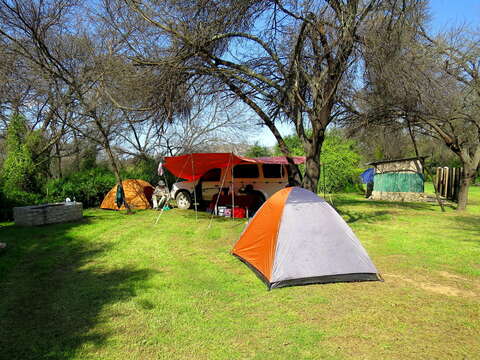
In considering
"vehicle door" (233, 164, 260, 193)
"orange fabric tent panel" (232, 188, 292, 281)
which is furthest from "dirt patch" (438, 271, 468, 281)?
"vehicle door" (233, 164, 260, 193)

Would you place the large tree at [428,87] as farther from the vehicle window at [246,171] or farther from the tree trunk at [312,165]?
the vehicle window at [246,171]

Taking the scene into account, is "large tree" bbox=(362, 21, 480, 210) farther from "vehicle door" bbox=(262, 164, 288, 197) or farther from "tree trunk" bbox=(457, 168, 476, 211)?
"vehicle door" bbox=(262, 164, 288, 197)

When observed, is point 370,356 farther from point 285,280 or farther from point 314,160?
point 314,160

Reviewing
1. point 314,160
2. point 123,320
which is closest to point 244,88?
point 314,160

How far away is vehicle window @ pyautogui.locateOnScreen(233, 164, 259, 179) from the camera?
11.6 meters

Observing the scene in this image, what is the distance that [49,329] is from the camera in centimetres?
361

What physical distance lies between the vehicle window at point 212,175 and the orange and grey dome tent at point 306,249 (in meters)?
6.48

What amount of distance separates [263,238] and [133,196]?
30.4 ft

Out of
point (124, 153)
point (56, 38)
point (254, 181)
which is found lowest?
point (254, 181)

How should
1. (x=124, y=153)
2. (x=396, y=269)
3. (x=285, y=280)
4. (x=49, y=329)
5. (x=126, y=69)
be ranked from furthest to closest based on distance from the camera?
(x=124, y=153) → (x=126, y=69) → (x=396, y=269) → (x=285, y=280) → (x=49, y=329)

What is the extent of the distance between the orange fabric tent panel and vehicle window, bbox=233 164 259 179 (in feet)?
17.2

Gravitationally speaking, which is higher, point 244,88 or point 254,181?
point 244,88

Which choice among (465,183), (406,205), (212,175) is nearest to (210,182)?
(212,175)

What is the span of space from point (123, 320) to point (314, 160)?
644cm
